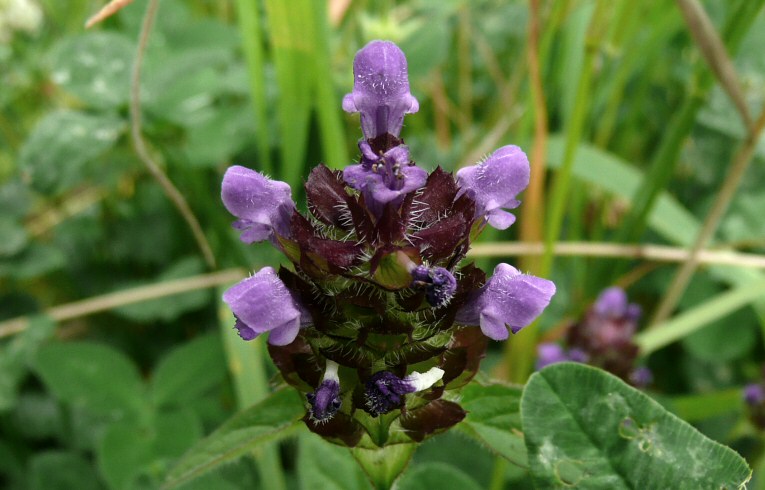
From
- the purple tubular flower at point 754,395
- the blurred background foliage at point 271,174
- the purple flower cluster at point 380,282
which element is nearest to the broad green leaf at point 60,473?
the blurred background foliage at point 271,174

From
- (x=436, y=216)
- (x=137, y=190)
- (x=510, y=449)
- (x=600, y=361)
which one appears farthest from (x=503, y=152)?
(x=137, y=190)

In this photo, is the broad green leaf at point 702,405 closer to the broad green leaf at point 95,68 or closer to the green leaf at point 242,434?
the green leaf at point 242,434

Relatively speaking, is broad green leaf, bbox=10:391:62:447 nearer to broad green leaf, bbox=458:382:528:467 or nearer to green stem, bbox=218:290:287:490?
green stem, bbox=218:290:287:490

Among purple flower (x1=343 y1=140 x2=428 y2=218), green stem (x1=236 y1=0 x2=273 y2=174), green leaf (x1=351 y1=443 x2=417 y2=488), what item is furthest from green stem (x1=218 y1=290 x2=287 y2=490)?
purple flower (x1=343 y1=140 x2=428 y2=218)

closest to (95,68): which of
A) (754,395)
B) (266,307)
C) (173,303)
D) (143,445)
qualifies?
(173,303)

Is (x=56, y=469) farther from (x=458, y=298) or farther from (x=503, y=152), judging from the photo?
(x=503, y=152)

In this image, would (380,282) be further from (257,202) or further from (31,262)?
(31,262)
